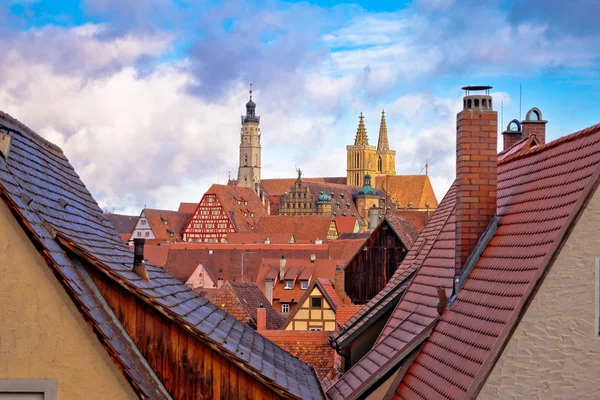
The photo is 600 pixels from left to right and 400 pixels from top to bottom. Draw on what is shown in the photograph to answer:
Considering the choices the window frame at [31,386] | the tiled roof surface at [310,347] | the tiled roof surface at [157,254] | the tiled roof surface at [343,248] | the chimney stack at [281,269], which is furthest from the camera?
the tiled roof surface at [157,254]

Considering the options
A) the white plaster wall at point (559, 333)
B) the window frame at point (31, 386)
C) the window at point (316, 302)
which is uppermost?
the white plaster wall at point (559, 333)

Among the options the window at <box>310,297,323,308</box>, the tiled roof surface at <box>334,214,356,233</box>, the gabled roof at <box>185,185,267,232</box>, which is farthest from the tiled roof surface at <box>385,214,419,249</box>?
the tiled roof surface at <box>334,214,356,233</box>

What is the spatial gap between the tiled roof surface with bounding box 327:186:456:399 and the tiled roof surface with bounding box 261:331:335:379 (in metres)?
11.7

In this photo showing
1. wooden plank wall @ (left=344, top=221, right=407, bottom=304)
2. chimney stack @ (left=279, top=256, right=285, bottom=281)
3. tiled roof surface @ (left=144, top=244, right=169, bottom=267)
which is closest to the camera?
wooden plank wall @ (left=344, top=221, right=407, bottom=304)

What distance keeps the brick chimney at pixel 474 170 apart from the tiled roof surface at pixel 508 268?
24 cm

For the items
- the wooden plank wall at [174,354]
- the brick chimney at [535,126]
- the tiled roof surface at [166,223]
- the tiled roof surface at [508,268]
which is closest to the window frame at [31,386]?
the wooden plank wall at [174,354]

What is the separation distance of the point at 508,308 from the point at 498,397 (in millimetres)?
677

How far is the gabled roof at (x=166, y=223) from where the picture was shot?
385 ft

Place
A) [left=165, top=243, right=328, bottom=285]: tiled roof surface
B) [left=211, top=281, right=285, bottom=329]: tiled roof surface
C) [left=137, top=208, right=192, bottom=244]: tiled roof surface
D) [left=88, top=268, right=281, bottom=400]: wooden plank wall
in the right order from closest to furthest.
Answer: [left=88, top=268, right=281, bottom=400]: wooden plank wall
[left=211, top=281, right=285, bottom=329]: tiled roof surface
[left=165, top=243, right=328, bottom=285]: tiled roof surface
[left=137, top=208, right=192, bottom=244]: tiled roof surface

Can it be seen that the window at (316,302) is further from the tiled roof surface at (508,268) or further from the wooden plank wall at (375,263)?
the tiled roof surface at (508,268)

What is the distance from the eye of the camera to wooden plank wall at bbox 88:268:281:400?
5746 mm

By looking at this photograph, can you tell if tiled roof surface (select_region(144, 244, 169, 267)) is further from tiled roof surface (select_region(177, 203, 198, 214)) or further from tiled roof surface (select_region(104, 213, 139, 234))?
tiled roof surface (select_region(177, 203, 198, 214))

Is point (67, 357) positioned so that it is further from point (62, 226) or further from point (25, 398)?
point (62, 226)

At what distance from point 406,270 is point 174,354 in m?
8.35
